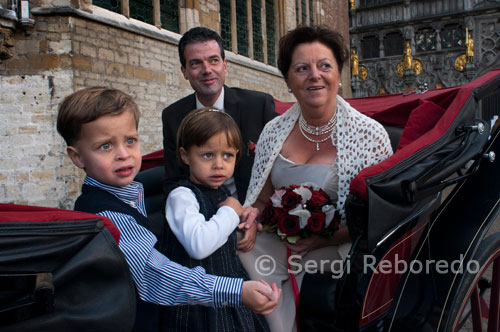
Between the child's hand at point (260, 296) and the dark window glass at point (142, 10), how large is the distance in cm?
795

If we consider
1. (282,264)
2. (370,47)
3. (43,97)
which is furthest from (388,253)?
(370,47)

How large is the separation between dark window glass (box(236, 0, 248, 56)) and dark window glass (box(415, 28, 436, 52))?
1521 cm

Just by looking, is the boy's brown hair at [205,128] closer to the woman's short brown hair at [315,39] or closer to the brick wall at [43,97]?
the woman's short brown hair at [315,39]

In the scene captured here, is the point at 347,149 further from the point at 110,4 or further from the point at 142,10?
the point at 142,10

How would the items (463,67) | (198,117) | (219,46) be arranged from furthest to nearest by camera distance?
(463,67) → (219,46) → (198,117)

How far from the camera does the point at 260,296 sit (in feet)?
4.18

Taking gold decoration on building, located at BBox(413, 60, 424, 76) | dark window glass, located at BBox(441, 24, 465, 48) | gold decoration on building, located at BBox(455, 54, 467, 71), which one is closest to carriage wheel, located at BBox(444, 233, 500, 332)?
gold decoration on building, located at BBox(455, 54, 467, 71)

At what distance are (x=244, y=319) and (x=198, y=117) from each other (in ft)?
2.62

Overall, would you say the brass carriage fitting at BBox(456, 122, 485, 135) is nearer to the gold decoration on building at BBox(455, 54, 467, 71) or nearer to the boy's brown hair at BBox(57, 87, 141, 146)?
the boy's brown hair at BBox(57, 87, 141, 146)

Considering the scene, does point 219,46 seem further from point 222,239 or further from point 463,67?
point 463,67

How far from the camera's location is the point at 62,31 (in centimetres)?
637

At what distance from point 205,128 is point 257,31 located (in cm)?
1208

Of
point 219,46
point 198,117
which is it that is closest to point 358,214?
point 198,117

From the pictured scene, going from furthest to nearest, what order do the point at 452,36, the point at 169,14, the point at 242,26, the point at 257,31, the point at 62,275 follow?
the point at 452,36 < the point at 257,31 < the point at 242,26 < the point at 169,14 < the point at 62,275
